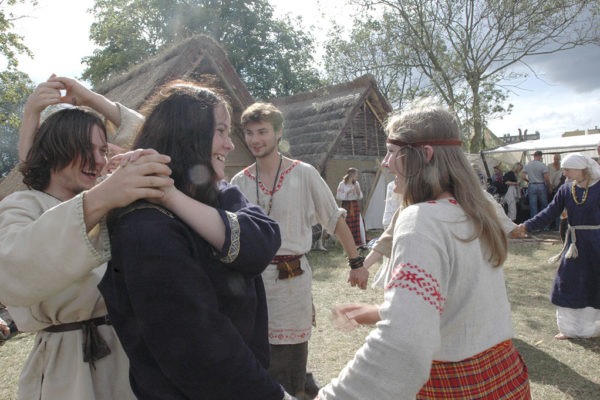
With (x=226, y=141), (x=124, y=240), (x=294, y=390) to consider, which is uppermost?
(x=226, y=141)

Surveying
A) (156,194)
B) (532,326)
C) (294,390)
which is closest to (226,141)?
(156,194)

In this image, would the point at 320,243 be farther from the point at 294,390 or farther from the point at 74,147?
the point at 74,147

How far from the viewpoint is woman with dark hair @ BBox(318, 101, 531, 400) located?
1047 mm

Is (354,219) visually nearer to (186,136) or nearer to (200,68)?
(200,68)

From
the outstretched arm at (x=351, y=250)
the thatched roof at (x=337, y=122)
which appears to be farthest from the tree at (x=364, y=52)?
the outstretched arm at (x=351, y=250)

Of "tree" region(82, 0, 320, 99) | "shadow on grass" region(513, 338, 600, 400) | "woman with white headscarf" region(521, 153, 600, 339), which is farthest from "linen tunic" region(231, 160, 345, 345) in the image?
Answer: "tree" region(82, 0, 320, 99)

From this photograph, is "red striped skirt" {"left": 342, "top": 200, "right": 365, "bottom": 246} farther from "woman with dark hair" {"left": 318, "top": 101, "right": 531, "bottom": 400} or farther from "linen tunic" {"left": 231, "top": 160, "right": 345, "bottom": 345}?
"woman with dark hair" {"left": 318, "top": 101, "right": 531, "bottom": 400}

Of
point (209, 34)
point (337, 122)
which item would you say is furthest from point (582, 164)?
point (209, 34)

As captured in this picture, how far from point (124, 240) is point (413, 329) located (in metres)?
0.71

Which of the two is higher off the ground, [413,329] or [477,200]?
[477,200]

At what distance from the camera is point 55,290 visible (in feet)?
3.68

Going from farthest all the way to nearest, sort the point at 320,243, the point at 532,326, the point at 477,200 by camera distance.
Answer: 1. the point at 320,243
2. the point at 532,326
3. the point at 477,200

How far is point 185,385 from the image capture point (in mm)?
1001

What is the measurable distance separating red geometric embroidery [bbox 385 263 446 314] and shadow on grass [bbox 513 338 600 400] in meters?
3.19
